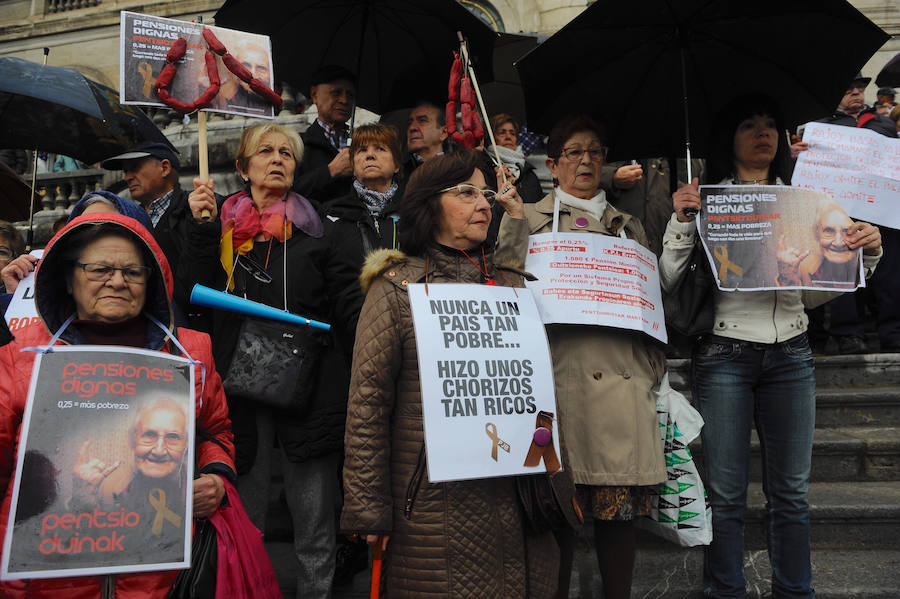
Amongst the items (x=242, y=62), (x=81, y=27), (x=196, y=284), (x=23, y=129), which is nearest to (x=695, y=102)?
(x=242, y=62)

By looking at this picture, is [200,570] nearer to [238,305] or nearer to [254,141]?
[238,305]

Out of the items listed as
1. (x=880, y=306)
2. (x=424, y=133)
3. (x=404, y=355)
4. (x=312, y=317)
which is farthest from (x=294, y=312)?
(x=880, y=306)

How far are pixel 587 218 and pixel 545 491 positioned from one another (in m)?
1.25

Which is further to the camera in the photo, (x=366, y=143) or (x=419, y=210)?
(x=366, y=143)

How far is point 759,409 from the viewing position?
3.18m

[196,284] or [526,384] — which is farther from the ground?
[196,284]

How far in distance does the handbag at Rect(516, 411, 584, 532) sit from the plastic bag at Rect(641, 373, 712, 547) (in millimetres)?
677

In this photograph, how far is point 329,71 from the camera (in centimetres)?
446

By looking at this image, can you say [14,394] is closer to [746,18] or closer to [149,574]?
[149,574]

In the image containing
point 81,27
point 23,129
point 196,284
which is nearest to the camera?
point 196,284

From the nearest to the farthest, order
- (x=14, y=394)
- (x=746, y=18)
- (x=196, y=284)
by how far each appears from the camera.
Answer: (x=14, y=394) < (x=196, y=284) < (x=746, y=18)

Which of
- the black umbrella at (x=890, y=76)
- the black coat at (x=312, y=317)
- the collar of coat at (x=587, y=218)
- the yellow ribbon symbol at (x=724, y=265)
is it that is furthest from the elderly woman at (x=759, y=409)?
the black umbrella at (x=890, y=76)

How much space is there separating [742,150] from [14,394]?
120 inches

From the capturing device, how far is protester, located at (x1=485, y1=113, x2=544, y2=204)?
475cm
